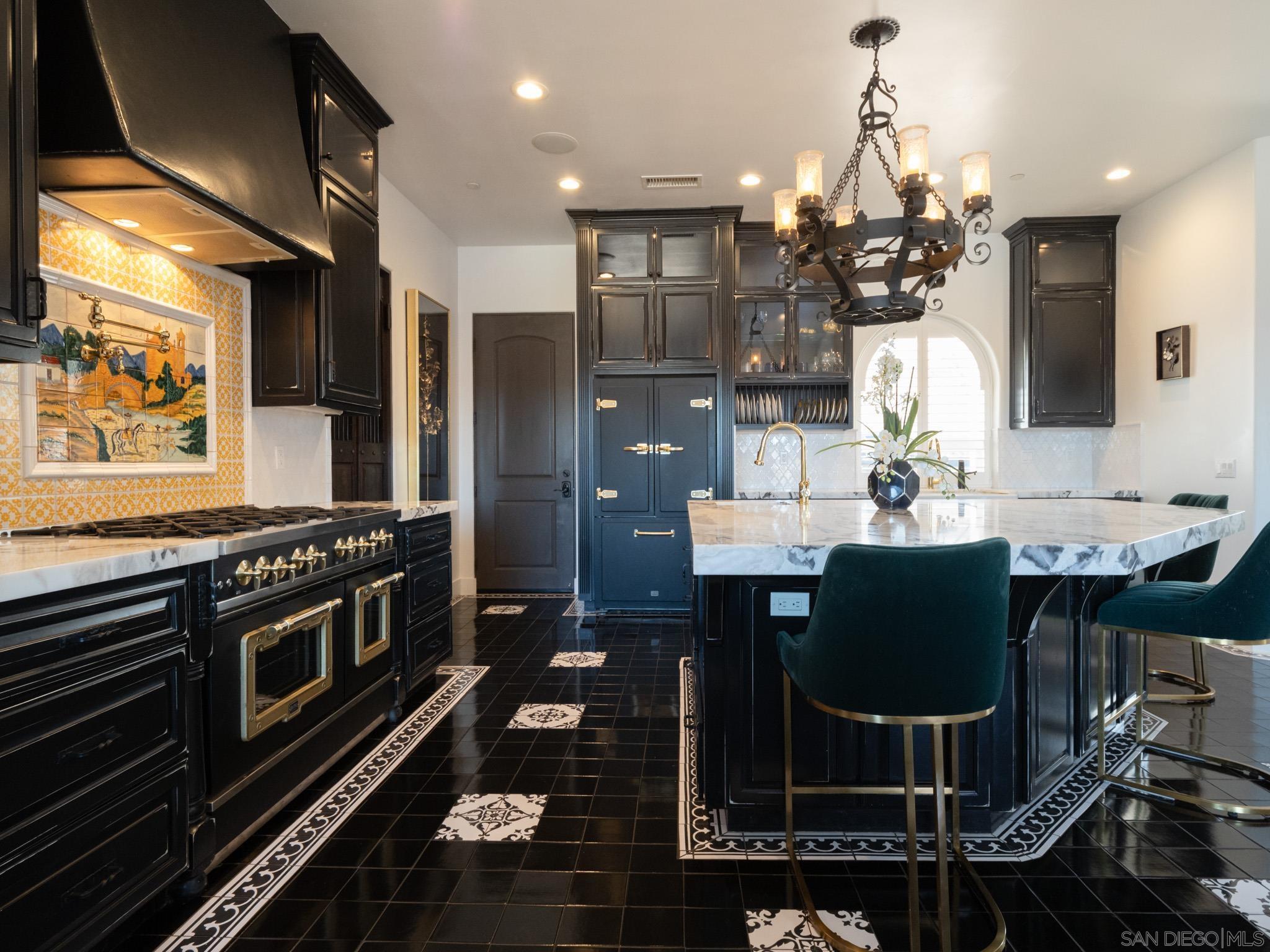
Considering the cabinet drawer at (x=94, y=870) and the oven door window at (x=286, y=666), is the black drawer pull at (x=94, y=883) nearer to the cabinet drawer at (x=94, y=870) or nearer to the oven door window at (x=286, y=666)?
the cabinet drawer at (x=94, y=870)

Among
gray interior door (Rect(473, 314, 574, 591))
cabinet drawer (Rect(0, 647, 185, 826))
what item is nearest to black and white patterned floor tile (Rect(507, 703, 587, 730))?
cabinet drawer (Rect(0, 647, 185, 826))

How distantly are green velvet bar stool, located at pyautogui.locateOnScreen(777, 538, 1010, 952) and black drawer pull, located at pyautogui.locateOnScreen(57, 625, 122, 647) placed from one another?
1555 mm

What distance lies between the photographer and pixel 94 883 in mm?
1433

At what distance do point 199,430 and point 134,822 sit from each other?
5.41 ft

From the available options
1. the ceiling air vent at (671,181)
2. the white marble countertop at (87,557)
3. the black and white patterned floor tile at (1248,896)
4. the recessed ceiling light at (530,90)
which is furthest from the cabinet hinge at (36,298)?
the ceiling air vent at (671,181)

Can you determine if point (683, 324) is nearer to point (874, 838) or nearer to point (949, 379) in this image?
point (949, 379)

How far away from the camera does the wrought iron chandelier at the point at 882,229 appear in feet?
7.87

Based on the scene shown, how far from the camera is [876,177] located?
4543mm

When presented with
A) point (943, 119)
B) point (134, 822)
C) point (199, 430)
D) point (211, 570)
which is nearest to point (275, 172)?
point (199, 430)

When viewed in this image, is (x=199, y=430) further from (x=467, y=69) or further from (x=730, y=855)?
(x=730, y=855)

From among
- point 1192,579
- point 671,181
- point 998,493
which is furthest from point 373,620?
point 998,493

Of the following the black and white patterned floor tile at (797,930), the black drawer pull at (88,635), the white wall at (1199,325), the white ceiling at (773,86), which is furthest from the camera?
the white wall at (1199,325)

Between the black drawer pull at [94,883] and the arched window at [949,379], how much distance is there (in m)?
5.66

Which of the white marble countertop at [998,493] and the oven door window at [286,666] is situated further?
the white marble countertop at [998,493]
